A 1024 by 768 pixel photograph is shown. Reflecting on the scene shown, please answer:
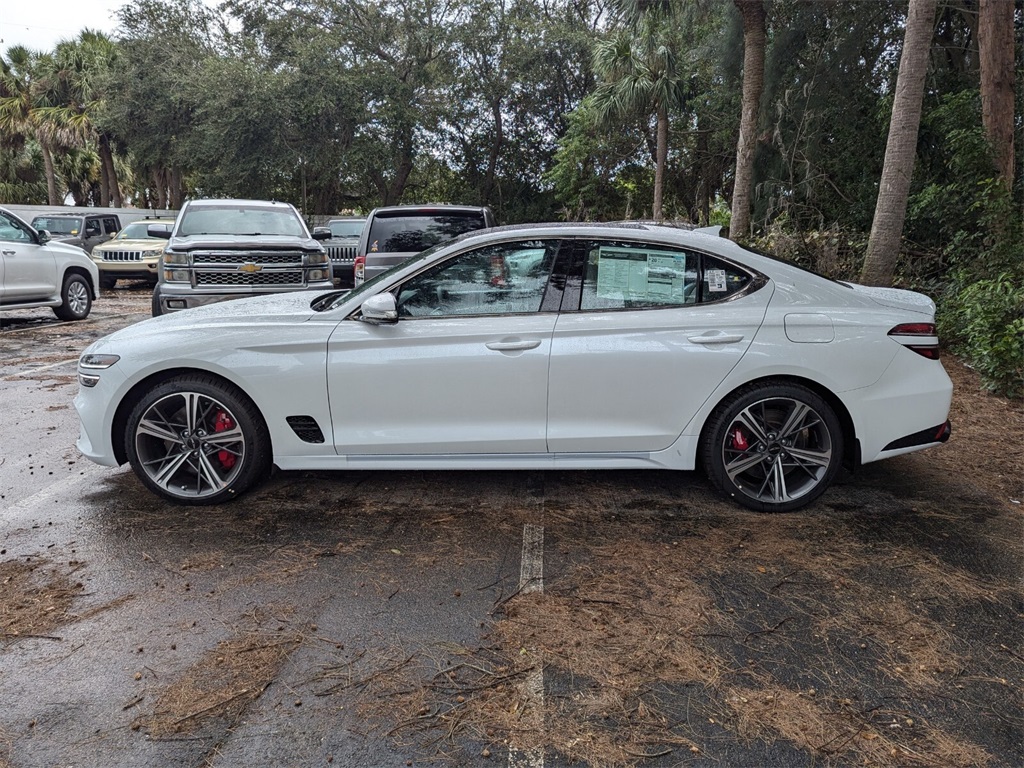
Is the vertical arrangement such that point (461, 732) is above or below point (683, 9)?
below

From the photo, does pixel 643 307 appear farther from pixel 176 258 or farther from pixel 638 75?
pixel 638 75

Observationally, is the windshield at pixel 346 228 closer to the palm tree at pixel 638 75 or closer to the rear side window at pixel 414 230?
the palm tree at pixel 638 75

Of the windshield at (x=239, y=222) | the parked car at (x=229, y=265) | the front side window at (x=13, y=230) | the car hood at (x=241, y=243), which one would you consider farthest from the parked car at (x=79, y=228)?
the car hood at (x=241, y=243)

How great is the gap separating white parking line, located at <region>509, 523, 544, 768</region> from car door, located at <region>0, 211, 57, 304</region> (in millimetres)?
10325

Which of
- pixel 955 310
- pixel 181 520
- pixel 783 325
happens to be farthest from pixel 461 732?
pixel 955 310

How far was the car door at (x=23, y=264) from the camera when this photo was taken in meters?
11.0

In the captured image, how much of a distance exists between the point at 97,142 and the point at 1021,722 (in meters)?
36.6

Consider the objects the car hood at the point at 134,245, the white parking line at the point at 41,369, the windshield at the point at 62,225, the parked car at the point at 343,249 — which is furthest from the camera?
the windshield at the point at 62,225

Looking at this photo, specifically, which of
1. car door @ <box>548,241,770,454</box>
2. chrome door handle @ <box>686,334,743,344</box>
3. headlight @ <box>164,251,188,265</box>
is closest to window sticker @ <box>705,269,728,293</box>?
car door @ <box>548,241,770,454</box>

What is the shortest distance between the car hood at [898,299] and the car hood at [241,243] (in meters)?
7.71

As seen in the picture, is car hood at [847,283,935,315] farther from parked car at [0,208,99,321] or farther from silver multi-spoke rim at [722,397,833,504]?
parked car at [0,208,99,321]

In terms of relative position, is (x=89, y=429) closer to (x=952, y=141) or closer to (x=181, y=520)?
(x=181, y=520)

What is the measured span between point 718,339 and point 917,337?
3.68ft

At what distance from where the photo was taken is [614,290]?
4.27m
